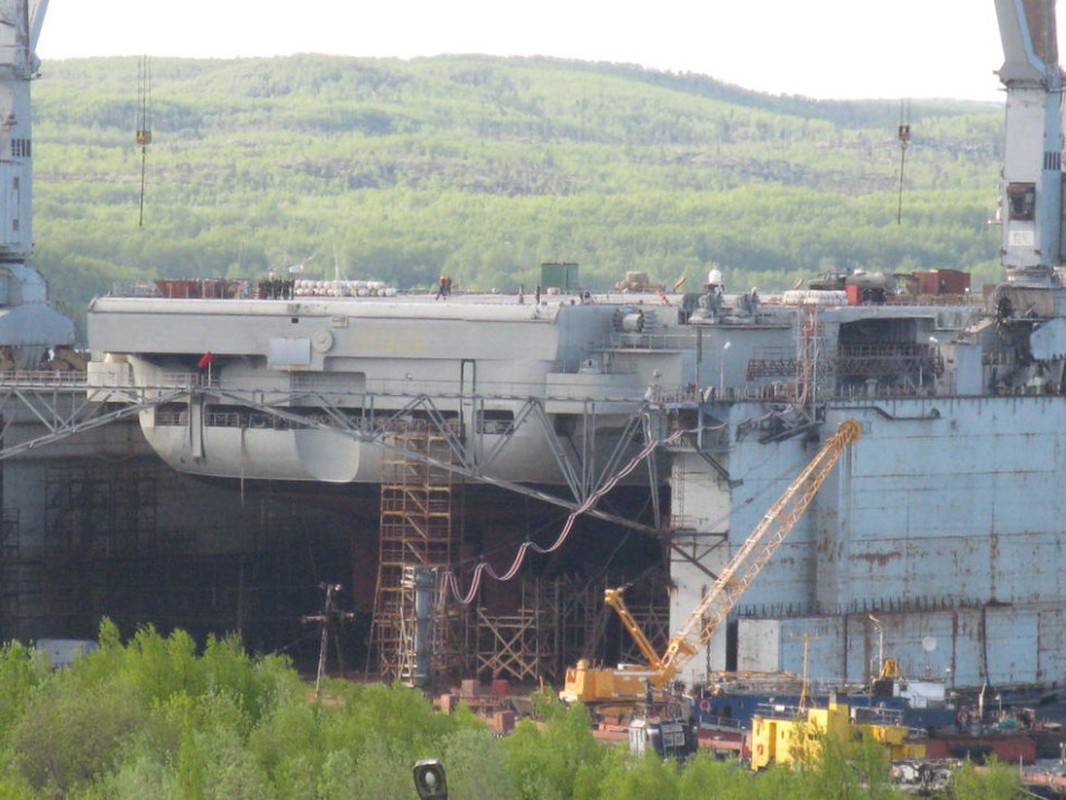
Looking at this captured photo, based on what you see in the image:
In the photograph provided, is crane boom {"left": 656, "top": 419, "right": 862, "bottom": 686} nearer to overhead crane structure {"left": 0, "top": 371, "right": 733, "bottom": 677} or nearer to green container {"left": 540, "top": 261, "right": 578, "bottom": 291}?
overhead crane structure {"left": 0, "top": 371, "right": 733, "bottom": 677}

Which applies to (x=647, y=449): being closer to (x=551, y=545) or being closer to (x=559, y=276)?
(x=551, y=545)

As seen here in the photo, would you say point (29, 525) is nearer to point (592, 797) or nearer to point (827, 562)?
point (827, 562)

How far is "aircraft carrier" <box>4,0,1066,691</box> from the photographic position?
285 ft

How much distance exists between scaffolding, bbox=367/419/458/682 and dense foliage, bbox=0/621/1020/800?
1110cm

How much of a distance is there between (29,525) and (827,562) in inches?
1043

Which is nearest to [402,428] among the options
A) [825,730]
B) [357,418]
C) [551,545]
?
[357,418]

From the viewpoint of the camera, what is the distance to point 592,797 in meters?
63.0

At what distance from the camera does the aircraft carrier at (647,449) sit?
86.8m

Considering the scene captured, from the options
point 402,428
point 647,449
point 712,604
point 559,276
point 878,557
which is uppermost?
point 559,276

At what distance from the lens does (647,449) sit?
85.1 m

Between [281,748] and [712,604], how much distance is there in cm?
2054

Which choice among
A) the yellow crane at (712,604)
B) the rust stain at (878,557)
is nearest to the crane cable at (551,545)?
the yellow crane at (712,604)

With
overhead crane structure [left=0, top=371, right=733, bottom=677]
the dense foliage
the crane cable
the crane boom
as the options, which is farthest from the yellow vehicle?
the crane cable

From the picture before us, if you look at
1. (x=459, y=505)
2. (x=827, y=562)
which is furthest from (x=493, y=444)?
(x=827, y=562)
